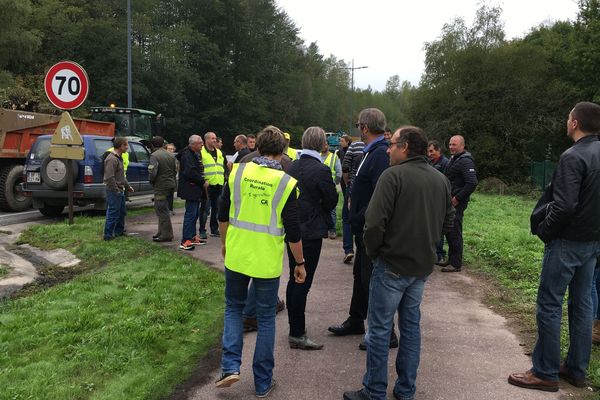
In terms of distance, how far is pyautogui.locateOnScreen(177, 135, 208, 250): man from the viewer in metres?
8.75

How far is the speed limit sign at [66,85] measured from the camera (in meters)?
8.98

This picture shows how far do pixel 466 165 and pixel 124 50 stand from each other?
106 feet

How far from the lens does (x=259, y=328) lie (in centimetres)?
393

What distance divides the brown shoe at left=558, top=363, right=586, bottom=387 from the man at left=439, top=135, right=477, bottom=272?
11.2 ft

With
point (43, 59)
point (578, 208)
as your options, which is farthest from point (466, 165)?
point (43, 59)

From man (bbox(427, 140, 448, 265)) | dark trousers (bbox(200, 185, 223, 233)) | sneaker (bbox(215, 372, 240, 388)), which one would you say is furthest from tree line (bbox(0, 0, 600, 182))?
sneaker (bbox(215, 372, 240, 388))

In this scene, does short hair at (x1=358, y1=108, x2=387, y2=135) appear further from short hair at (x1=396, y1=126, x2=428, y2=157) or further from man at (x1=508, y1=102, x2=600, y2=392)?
man at (x1=508, y1=102, x2=600, y2=392)

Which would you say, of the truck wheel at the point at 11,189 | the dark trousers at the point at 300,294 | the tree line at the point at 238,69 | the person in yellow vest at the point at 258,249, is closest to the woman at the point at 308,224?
the dark trousers at the point at 300,294

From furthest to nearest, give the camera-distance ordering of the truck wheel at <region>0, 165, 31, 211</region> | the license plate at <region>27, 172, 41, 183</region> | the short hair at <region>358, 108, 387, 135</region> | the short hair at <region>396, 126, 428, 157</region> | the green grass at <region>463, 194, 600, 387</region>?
the truck wheel at <region>0, 165, 31, 211</region> → the license plate at <region>27, 172, 41, 183</region> → the green grass at <region>463, 194, 600, 387</region> → the short hair at <region>358, 108, 387, 135</region> → the short hair at <region>396, 126, 428, 157</region>

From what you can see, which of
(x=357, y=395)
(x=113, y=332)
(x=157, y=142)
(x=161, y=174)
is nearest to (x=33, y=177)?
(x=157, y=142)

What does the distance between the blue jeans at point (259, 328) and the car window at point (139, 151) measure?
34.7 ft

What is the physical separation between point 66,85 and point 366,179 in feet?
22.0

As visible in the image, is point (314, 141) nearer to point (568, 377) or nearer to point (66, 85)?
point (568, 377)

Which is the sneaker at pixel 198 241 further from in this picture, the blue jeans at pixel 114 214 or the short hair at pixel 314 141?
the short hair at pixel 314 141
